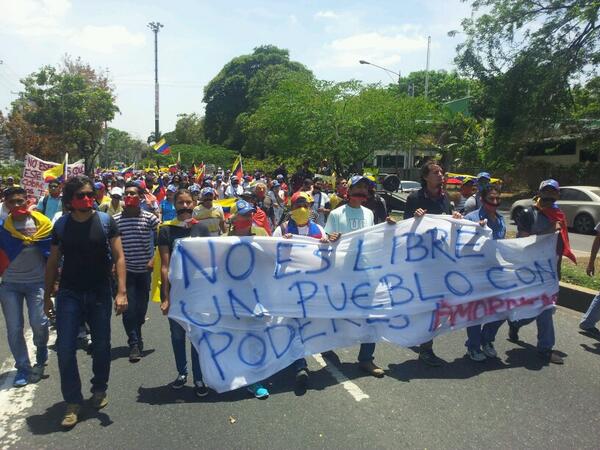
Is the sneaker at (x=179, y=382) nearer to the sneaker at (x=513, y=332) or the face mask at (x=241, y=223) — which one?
the face mask at (x=241, y=223)

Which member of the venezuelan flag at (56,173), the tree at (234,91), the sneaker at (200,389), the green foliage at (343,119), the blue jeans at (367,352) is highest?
the tree at (234,91)

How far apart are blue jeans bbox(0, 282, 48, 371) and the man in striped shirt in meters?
0.78

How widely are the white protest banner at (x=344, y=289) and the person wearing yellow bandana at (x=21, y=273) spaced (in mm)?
1275

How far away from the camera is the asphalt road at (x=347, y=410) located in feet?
11.3

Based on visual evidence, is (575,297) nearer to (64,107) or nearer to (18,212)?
(18,212)

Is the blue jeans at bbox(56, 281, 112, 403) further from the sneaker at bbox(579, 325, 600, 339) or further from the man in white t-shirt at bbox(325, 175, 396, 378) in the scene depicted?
the sneaker at bbox(579, 325, 600, 339)

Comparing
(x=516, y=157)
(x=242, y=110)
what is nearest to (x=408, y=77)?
(x=242, y=110)

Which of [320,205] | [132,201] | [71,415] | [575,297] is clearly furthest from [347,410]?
[320,205]

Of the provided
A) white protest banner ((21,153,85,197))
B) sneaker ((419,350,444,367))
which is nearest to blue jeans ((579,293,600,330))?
sneaker ((419,350,444,367))

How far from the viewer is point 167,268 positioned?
436 cm

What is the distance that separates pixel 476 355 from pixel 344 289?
145cm

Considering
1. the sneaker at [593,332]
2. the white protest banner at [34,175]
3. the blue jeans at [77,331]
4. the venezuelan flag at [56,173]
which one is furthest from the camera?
the white protest banner at [34,175]

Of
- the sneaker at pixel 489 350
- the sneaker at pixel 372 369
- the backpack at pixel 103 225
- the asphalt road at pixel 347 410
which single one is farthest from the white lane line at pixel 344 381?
the backpack at pixel 103 225

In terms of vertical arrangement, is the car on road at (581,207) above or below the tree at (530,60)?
below
